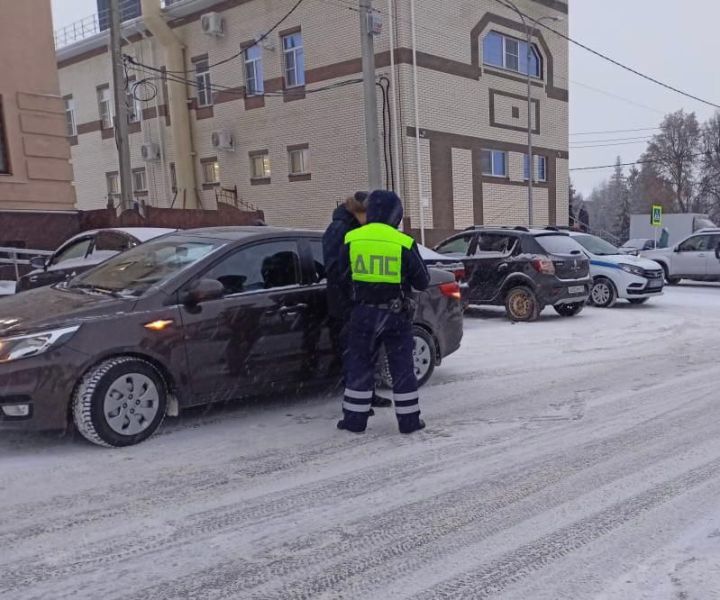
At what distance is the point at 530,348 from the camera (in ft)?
28.0

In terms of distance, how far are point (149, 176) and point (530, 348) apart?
75.8ft

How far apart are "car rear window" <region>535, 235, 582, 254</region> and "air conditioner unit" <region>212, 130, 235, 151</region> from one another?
52.5ft

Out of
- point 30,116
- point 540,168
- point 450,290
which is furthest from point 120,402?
point 540,168

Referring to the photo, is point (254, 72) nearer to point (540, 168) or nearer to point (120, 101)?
point (120, 101)

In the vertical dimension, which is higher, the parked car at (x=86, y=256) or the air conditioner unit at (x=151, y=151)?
the air conditioner unit at (x=151, y=151)

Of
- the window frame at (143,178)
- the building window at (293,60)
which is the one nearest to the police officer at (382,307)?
the building window at (293,60)

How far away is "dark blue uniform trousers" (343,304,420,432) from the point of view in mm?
4887

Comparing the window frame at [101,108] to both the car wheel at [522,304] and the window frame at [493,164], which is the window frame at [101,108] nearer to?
the window frame at [493,164]

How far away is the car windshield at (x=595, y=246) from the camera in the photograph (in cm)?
1324

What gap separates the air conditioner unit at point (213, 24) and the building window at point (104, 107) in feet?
23.7

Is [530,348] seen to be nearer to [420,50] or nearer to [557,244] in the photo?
[557,244]

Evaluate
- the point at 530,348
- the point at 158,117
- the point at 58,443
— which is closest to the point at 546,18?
the point at 158,117

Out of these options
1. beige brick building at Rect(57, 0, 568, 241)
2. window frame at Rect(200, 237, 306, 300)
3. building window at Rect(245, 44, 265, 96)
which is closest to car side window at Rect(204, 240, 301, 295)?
window frame at Rect(200, 237, 306, 300)

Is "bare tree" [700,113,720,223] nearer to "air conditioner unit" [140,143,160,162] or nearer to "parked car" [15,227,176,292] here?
"air conditioner unit" [140,143,160,162]
